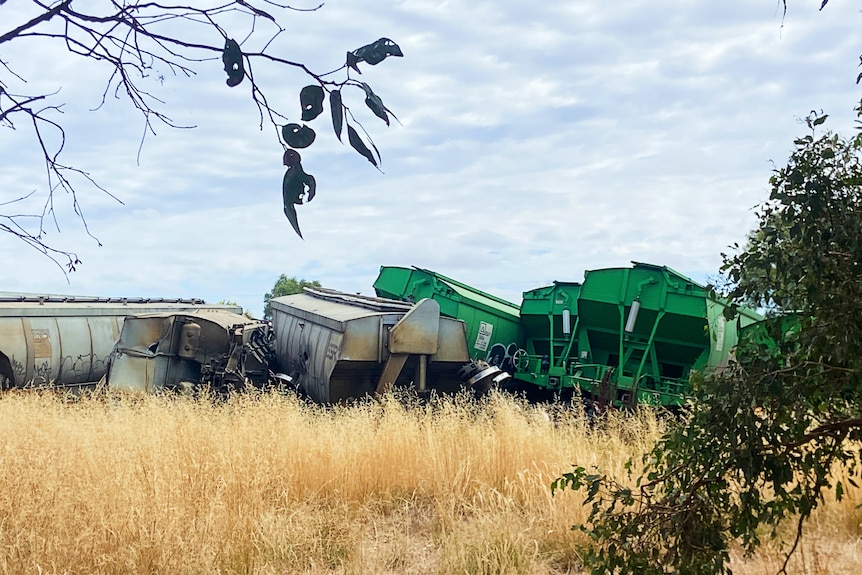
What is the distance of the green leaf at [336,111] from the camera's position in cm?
133

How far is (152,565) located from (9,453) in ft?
7.08

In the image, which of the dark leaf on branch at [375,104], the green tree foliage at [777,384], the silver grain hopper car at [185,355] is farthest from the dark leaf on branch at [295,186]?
the silver grain hopper car at [185,355]

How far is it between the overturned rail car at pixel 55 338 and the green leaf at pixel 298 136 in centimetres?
1276

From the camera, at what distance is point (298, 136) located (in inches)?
55.8

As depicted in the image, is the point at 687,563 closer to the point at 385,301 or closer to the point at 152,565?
the point at 152,565

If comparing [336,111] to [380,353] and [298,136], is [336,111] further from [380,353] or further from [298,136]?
[380,353]

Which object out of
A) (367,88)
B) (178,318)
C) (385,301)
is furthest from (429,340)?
(367,88)

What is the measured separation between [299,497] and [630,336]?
280 inches

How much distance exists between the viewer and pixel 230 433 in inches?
284

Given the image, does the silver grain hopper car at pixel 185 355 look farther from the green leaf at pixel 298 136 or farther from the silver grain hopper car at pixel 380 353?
the green leaf at pixel 298 136

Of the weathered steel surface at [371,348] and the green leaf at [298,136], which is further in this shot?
the weathered steel surface at [371,348]

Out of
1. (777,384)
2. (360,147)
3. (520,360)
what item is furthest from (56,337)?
(360,147)

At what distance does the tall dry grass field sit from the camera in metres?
4.84

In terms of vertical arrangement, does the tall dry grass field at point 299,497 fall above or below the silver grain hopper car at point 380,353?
below
